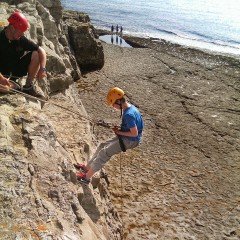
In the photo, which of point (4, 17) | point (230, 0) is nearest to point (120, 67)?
point (4, 17)

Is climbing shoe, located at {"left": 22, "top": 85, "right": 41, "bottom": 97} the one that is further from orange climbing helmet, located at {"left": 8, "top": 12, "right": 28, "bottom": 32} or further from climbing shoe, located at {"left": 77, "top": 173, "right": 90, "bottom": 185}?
climbing shoe, located at {"left": 77, "top": 173, "right": 90, "bottom": 185}

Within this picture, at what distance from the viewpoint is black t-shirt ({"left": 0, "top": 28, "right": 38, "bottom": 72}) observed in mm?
5684

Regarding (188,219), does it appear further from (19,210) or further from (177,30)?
(177,30)

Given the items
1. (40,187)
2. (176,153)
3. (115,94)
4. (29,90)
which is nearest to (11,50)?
(29,90)

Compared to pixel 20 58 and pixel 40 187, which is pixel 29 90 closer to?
pixel 20 58

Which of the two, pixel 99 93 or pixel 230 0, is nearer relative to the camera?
pixel 99 93

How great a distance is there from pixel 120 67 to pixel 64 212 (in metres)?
17.1

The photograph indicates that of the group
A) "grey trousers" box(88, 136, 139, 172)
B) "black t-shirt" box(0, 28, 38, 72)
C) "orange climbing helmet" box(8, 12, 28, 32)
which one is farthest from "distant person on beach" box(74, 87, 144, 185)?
"orange climbing helmet" box(8, 12, 28, 32)

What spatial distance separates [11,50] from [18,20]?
692 millimetres

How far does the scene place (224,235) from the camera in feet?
23.4

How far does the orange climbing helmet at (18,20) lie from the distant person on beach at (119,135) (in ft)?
6.91

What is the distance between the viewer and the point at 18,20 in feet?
17.4

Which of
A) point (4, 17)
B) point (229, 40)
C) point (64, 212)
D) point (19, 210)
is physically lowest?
point (229, 40)

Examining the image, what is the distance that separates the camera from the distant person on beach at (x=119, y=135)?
19.5 feet
